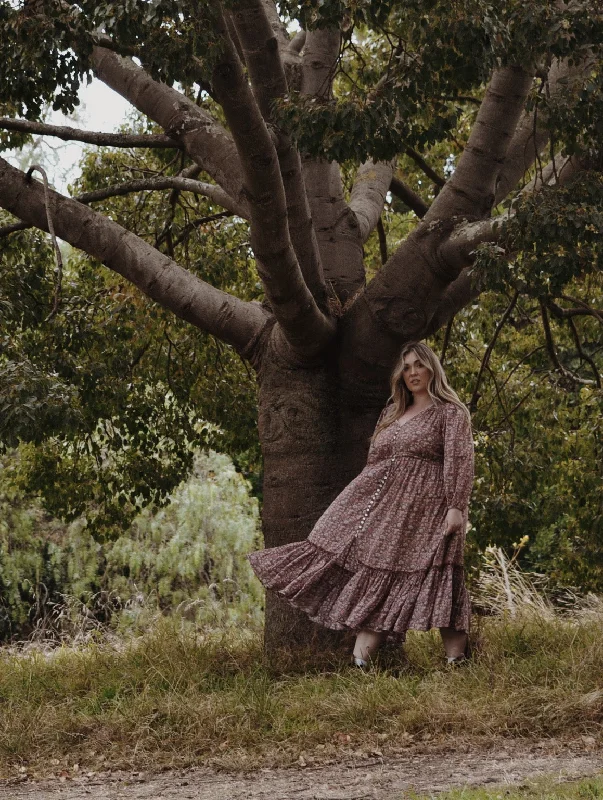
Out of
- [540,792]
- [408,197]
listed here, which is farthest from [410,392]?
[540,792]

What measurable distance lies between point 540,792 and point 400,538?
2.58 m

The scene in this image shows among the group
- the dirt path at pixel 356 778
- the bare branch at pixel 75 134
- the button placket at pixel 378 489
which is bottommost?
the dirt path at pixel 356 778

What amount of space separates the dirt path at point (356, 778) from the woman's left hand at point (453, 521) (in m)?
1.46

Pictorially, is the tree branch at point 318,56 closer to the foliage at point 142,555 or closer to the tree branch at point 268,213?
the tree branch at point 268,213

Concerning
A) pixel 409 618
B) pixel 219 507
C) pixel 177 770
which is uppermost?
pixel 219 507

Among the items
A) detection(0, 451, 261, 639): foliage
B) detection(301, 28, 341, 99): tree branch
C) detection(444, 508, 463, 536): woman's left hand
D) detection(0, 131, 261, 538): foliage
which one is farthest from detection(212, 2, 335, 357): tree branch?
detection(0, 451, 261, 639): foliage

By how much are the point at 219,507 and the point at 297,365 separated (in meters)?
10.7

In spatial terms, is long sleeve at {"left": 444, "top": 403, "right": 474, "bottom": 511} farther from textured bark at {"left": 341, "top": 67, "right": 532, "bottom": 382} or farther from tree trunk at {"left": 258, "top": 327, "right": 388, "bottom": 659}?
tree trunk at {"left": 258, "top": 327, "right": 388, "bottom": 659}

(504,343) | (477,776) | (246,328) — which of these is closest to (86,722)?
(477,776)

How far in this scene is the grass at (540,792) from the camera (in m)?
4.21

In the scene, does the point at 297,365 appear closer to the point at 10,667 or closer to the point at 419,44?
the point at 419,44

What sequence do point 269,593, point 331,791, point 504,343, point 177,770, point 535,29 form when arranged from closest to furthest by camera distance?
point 331,791 → point 177,770 → point 535,29 → point 269,593 → point 504,343

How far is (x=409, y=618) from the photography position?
6.66 meters

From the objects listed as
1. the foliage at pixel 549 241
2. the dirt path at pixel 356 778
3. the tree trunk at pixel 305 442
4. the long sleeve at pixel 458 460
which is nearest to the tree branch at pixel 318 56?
the tree trunk at pixel 305 442
